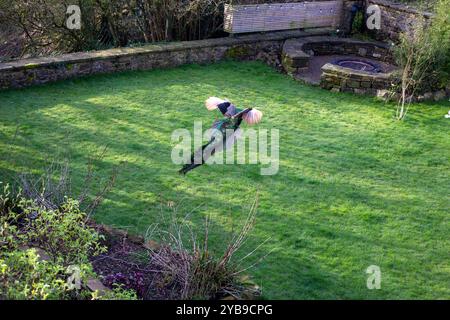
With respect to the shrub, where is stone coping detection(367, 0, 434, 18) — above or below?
above

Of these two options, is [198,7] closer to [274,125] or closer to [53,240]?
[274,125]

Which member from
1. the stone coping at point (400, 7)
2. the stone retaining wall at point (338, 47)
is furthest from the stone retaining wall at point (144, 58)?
the stone coping at point (400, 7)

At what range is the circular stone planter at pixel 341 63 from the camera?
9492mm

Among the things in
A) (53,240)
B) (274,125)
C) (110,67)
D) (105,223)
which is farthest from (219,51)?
(53,240)

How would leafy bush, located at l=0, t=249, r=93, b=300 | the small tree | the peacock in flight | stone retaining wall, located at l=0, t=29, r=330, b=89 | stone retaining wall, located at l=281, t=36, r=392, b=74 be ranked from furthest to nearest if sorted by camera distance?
stone retaining wall, located at l=281, t=36, r=392, b=74
stone retaining wall, located at l=0, t=29, r=330, b=89
the small tree
the peacock in flight
leafy bush, located at l=0, t=249, r=93, b=300

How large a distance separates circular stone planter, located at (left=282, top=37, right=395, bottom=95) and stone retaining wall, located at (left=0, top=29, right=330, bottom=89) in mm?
406

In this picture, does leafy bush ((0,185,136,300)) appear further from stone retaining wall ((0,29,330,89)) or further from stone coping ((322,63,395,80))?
stone coping ((322,63,395,80))

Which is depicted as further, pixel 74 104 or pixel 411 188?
pixel 74 104

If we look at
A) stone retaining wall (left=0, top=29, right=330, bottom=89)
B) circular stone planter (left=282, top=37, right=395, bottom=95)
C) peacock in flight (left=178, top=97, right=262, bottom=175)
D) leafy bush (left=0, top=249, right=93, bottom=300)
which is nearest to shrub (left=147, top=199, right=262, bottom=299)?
leafy bush (left=0, top=249, right=93, bottom=300)

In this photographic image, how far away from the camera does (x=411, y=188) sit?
6.63m

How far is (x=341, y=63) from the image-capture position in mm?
10617

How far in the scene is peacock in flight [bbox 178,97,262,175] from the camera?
6172 mm

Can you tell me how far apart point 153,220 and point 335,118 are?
12.7ft

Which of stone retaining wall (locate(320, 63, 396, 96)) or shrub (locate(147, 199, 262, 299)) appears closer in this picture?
shrub (locate(147, 199, 262, 299))
